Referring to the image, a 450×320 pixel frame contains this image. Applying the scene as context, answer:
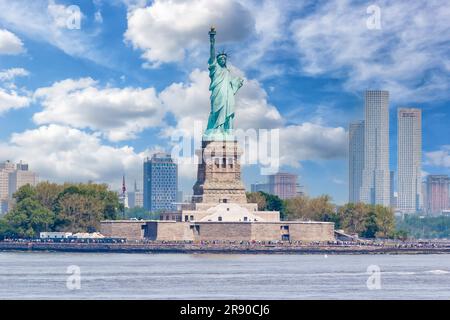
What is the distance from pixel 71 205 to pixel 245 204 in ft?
64.1

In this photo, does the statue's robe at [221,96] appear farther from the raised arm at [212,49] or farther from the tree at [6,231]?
the tree at [6,231]

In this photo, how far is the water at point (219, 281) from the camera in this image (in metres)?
44.2

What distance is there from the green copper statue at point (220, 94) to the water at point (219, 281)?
106ft

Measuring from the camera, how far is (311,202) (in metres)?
122

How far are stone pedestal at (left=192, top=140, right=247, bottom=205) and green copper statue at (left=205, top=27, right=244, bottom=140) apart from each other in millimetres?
1253

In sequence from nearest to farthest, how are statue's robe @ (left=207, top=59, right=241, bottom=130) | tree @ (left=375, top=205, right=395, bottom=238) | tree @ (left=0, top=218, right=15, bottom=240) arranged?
statue's robe @ (left=207, top=59, right=241, bottom=130) < tree @ (left=0, top=218, right=15, bottom=240) < tree @ (left=375, top=205, right=395, bottom=238)

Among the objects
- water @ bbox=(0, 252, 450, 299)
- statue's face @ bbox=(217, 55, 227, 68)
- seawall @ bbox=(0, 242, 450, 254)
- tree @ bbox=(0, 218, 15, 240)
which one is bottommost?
water @ bbox=(0, 252, 450, 299)

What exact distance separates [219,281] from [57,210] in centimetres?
6280

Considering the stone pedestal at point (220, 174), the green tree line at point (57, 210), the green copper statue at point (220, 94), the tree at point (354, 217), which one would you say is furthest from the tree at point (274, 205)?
the green tree line at point (57, 210)

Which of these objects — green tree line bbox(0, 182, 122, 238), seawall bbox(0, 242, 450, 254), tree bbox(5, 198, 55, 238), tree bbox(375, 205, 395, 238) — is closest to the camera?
seawall bbox(0, 242, 450, 254)

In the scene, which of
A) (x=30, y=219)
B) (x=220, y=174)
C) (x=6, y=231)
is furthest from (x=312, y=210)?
(x=6, y=231)

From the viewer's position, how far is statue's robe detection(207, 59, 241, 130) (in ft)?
349

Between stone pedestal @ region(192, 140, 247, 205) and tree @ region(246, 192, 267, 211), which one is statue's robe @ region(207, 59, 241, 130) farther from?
tree @ region(246, 192, 267, 211)

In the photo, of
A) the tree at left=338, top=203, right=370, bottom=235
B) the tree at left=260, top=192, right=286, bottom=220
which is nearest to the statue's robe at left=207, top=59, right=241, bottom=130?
the tree at left=260, top=192, right=286, bottom=220
